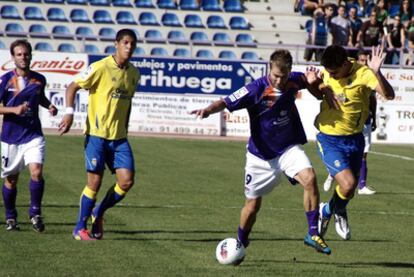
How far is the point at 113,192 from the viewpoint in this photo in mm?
11547

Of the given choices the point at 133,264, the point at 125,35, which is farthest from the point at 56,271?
the point at 125,35

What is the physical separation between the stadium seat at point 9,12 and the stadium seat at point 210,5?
22.4 ft

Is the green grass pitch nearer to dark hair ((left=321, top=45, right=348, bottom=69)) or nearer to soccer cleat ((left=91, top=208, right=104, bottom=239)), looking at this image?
soccer cleat ((left=91, top=208, right=104, bottom=239))

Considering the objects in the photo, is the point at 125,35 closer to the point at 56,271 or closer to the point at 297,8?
the point at 56,271

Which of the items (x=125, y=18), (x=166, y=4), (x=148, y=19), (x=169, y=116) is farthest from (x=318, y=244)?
(x=166, y=4)

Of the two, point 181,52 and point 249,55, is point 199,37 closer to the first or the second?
point 181,52

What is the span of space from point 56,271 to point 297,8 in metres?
29.8

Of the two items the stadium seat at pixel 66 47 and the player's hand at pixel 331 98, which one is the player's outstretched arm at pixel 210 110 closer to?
the player's hand at pixel 331 98

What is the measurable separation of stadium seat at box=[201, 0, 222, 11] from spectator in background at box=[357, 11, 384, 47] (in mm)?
6278

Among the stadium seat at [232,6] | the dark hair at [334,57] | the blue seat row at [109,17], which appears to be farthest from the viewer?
the stadium seat at [232,6]

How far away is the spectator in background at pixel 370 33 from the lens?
33375 mm

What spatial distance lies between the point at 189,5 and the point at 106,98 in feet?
86.2

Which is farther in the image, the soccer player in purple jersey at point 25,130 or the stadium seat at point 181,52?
the stadium seat at point 181,52

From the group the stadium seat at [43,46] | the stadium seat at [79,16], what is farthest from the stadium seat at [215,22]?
the stadium seat at [43,46]
